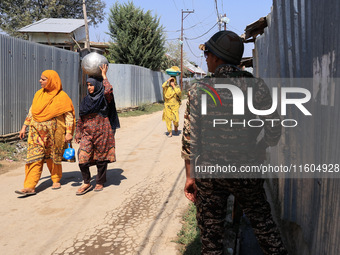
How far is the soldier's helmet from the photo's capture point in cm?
225

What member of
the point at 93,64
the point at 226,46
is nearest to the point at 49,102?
the point at 93,64

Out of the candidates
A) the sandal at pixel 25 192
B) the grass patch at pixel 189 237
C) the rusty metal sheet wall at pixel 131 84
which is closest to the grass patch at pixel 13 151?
the sandal at pixel 25 192

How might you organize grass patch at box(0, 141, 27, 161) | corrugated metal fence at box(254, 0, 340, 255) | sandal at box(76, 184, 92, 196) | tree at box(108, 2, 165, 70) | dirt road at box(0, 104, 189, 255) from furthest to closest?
tree at box(108, 2, 165, 70), grass patch at box(0, 141, 27, 161), sandal at box(76, 184, 92, 196), dirt road at box(0, 104, 189, 255), corrugated metal fence at box(254, 0, 340, 255)

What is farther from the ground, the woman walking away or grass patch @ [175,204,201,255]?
the woman walking away

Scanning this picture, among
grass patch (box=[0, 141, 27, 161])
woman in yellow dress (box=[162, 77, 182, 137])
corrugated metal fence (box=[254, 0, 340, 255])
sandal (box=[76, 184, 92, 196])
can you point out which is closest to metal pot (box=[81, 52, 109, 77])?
sandal (box=[76, 184, 92, 196])

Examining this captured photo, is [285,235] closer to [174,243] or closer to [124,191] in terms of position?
[174,243]

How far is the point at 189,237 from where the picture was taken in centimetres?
345

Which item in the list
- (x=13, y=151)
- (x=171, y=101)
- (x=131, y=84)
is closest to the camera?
(x=13, y=151)

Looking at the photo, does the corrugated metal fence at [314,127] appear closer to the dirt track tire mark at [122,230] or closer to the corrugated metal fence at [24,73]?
the dirt track tire mark at [122,230]

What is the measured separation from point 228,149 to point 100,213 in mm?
2476

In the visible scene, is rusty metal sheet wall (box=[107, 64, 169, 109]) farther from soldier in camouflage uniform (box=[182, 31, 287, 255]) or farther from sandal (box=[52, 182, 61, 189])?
soldier in camouflage uniform (box=[182, 31, 287, 255])

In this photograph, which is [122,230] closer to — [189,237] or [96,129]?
[189,237]

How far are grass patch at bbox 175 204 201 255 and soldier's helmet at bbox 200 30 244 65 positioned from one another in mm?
1852

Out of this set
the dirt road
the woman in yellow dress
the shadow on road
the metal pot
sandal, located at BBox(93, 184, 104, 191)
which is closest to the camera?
the dirt road
